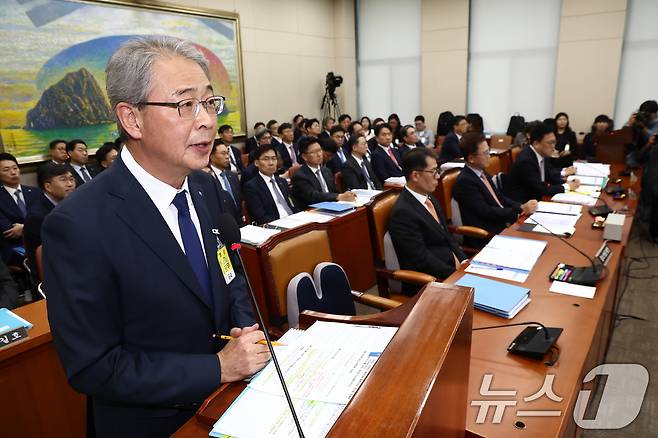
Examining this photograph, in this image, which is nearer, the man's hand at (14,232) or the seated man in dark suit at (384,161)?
the man's hand at (14,232)

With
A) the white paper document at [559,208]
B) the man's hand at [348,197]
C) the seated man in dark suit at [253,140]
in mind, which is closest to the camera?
→ the white paper document at [559,208]

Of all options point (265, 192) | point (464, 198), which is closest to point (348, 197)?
point (265, 192)

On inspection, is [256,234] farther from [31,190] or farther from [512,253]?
[31,190]

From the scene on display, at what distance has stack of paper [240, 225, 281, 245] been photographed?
2.63 m

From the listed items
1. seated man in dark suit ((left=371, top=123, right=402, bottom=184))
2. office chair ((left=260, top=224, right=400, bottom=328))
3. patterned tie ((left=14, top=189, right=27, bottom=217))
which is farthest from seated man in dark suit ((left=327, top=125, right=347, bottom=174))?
office chair ((left=260, top=224, right=400, bottom=328))

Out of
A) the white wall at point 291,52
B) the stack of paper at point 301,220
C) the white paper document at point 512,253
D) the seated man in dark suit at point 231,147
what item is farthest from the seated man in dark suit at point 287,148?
the white paper document at point 512,253

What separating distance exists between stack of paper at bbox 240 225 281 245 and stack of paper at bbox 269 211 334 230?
7.6 inches

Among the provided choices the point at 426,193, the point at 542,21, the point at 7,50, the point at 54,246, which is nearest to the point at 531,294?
the point at 426,193

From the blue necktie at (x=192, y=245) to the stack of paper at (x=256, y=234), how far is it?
1.47 metres

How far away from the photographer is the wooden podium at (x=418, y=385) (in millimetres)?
550

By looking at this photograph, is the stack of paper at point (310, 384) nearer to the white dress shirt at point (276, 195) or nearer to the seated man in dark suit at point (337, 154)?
the white dress shirt at point (276, 195)

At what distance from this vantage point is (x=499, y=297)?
1707mm

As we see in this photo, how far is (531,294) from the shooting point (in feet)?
5.91

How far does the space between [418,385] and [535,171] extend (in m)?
3.78
